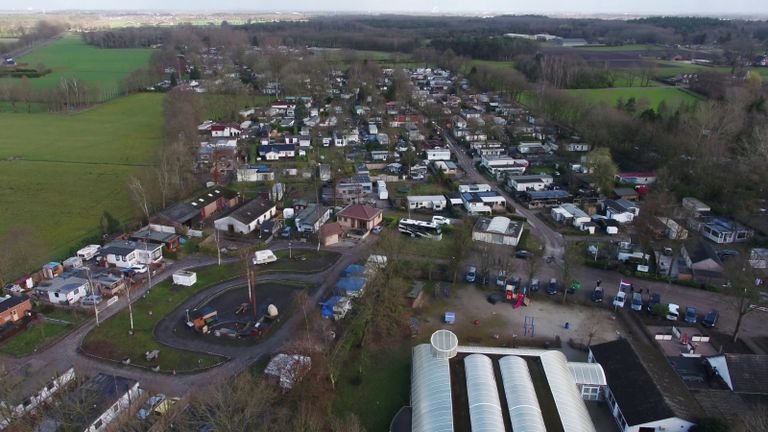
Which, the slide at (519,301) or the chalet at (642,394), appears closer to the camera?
the chalet at (642,394)

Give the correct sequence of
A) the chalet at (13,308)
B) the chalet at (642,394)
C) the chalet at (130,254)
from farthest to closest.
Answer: the chalet at (130,254) → the chalet at (13,308) → the chalet at (642,394)

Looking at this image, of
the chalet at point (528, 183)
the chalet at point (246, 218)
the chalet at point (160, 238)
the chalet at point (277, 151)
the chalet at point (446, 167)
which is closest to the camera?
the chalet at point (160, 238)

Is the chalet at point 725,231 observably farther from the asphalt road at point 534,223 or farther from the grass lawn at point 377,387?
the grass lawn at point 377,387

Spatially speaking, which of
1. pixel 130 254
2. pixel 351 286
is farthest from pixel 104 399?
pixel 130 254

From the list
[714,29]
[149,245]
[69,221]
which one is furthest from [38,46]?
[714,29]

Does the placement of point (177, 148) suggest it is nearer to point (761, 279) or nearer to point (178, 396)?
point (178, 396)

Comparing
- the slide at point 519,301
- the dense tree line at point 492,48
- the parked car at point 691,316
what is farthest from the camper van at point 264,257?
the dense tree line at point 492,48

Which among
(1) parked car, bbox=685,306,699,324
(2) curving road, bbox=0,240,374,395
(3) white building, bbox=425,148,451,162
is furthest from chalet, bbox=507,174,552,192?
(2) curving road, bbox=0,240,374,395
